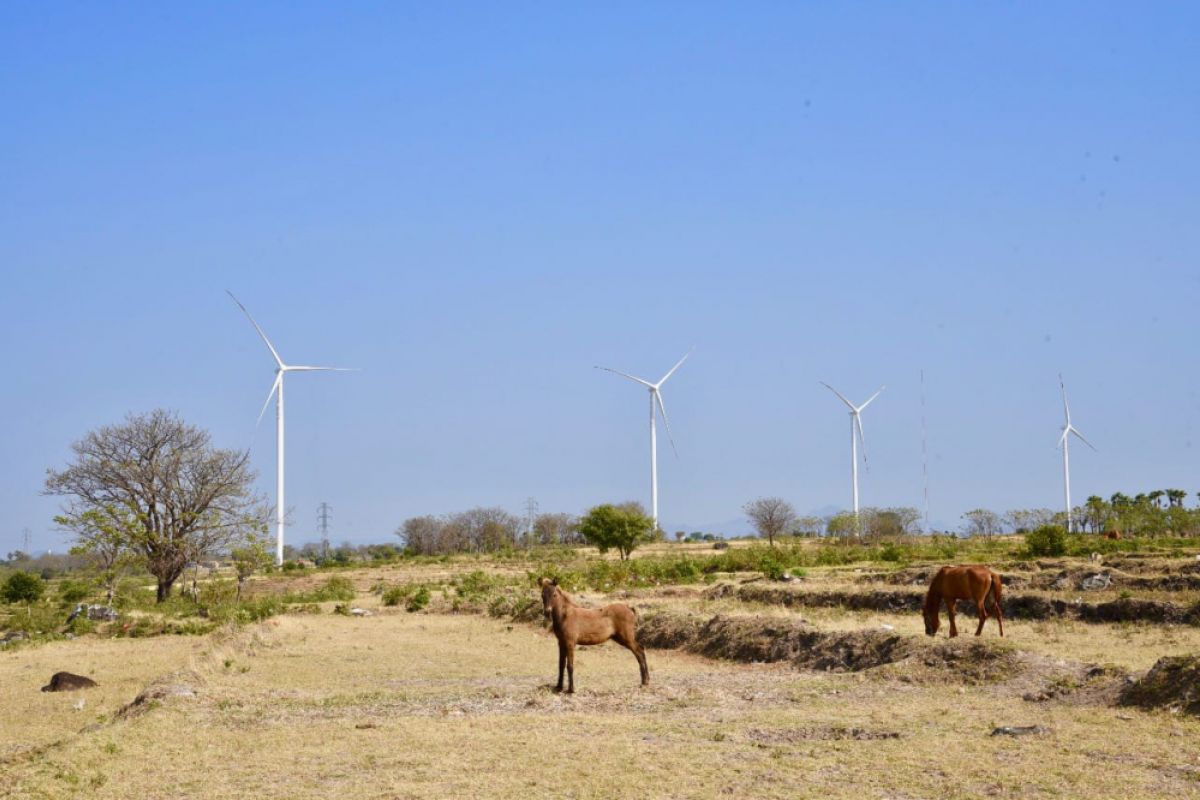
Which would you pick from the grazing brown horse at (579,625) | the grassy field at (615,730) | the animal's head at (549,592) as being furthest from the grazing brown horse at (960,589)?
the animal's head at (549,592)

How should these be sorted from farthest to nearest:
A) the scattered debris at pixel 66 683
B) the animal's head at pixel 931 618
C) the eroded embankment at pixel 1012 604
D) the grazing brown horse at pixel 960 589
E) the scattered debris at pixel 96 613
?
the scattered debris at pixel 96 613, the eroded embankment at pixel 1012 604, the scattered debris at pixel 66 683, the animal's head at pixel 931 618, the grazing brown horse at pixel 960 589

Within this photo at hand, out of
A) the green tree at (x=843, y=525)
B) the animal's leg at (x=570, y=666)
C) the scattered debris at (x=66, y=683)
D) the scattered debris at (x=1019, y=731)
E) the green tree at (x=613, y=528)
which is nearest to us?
the scattered debris at (x=1019, y=731)

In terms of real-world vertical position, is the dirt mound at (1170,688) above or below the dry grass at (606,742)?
above

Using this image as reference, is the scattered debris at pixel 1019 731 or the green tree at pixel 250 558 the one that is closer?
the scattered debris at pixel 1019 731

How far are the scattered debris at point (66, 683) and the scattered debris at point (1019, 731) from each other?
57.4ft

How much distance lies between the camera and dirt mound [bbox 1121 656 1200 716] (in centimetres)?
1512

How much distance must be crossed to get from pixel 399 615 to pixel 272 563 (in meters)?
9.76

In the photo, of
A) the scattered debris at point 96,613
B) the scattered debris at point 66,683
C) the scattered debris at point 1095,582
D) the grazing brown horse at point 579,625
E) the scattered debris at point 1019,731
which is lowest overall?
the scattered debris at point 66,683

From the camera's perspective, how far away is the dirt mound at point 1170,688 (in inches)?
595

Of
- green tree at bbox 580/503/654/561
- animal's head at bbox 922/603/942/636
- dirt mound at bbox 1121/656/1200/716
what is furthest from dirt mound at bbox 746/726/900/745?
green tree at bbox 580/503/654/561

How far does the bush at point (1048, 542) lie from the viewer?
4859cm

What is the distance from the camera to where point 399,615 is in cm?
3991

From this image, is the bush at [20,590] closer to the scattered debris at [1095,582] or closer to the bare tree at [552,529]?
the scattered debris at [1095,582]

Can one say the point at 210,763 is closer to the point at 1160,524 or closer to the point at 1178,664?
the point at 1178,664
